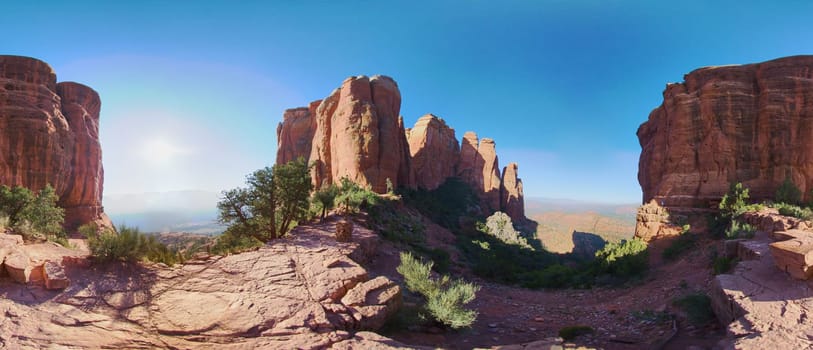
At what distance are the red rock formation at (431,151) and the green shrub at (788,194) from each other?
3250 centimetres

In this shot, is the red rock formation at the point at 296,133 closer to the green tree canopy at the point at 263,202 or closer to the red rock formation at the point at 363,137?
the red rock formation at the point at 363,137

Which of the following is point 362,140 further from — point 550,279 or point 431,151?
point 431,151

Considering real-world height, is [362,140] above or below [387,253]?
above

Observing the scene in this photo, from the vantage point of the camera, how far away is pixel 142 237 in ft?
22.7

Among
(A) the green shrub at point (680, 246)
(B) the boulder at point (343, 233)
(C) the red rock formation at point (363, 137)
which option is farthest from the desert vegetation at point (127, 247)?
(A) the green shrub at point (680, 246)

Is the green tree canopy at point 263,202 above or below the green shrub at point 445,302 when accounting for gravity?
above

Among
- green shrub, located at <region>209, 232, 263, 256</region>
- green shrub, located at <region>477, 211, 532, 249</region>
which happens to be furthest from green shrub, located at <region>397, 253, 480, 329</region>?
green shrub, located at <region>477, 211, 532, 249</region>

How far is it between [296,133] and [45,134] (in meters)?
25.2

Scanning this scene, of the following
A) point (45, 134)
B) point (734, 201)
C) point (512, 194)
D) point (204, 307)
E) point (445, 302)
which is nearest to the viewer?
point (204, 307)

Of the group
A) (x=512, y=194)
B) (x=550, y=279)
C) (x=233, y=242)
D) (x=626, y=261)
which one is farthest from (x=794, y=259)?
(x=512, y=194)

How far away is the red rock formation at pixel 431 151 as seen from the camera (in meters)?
46.6

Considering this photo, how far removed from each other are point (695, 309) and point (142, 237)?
43.3ft

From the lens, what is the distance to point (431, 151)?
48781mm

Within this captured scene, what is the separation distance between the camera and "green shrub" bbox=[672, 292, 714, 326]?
21.7ft
